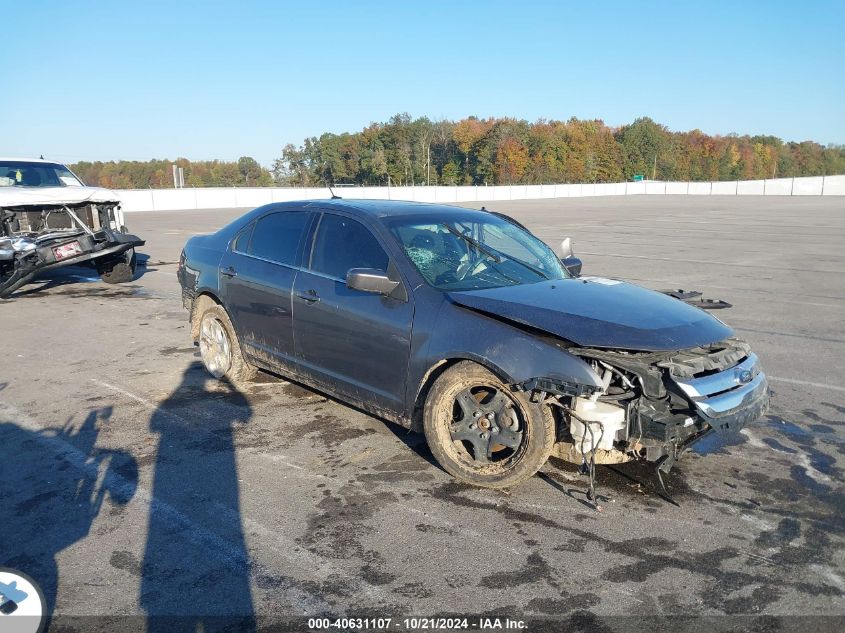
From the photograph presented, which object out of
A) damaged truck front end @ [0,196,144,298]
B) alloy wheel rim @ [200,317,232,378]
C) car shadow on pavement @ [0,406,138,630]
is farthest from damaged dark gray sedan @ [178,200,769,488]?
damaged truck front end @ [0,196,144,298]

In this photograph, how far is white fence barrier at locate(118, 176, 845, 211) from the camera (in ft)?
131

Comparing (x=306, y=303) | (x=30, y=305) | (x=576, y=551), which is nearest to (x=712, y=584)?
(x=576, y=551)

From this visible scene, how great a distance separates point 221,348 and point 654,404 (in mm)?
4022

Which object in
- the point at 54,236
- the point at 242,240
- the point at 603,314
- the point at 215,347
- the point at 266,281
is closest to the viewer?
the point at 603,314

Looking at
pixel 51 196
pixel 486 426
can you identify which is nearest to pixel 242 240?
pixel 486 426

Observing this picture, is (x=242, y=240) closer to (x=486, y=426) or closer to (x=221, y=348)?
(x=221, y=348)

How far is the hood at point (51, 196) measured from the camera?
10.7 meters

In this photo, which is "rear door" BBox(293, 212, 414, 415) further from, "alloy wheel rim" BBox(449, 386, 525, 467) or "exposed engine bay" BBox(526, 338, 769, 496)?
"exposed engine bay" BBox(526, 338, 769, 496)

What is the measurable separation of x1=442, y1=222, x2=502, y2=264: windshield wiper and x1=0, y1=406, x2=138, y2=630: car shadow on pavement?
271 cm

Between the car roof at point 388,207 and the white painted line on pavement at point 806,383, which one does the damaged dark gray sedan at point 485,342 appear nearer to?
the car roof at point 388,207

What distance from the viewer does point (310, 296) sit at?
16.8ft

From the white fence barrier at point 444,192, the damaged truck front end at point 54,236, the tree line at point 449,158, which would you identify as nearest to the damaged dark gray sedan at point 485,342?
the damaged truck front end at point 54,236

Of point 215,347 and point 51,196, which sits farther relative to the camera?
point 51,196

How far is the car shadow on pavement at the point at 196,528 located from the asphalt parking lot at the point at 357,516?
0.01 metres
